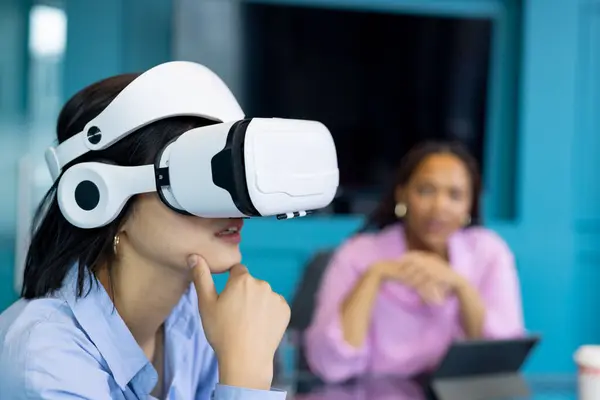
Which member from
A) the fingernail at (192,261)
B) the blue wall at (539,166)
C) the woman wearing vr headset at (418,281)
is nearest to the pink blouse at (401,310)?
the woman wearing vr headset at (418,281)

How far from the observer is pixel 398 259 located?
191 cm

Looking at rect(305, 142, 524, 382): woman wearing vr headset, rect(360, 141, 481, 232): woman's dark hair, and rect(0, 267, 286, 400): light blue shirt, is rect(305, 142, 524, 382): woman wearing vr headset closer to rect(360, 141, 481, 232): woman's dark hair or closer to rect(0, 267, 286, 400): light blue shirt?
rect(360, 141, 481, 232): woman's dark hair

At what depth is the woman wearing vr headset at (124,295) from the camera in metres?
0.86

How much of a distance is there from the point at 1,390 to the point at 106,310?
0.17 meters

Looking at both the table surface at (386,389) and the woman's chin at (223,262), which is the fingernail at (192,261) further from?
the table surface at (386,389)

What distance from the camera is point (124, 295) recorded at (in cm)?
101

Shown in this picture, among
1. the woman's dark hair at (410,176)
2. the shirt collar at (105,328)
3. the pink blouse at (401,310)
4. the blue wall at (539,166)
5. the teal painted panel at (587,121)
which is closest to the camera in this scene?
the shirt collar at (105,328)

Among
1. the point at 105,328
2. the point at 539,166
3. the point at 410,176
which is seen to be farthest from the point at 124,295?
the point at 539,166

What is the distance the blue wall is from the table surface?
1575 mm

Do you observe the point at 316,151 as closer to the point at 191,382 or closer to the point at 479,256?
the point at 191,382

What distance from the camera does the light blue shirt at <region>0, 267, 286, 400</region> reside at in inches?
32.8

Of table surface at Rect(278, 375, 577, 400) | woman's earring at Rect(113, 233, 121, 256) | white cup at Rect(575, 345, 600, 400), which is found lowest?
table surface at Rect(278, 375, 577, 400)

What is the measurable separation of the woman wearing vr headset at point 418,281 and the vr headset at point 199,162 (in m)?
0.87

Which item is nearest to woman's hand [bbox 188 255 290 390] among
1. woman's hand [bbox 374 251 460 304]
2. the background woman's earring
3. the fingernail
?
the fingernail
